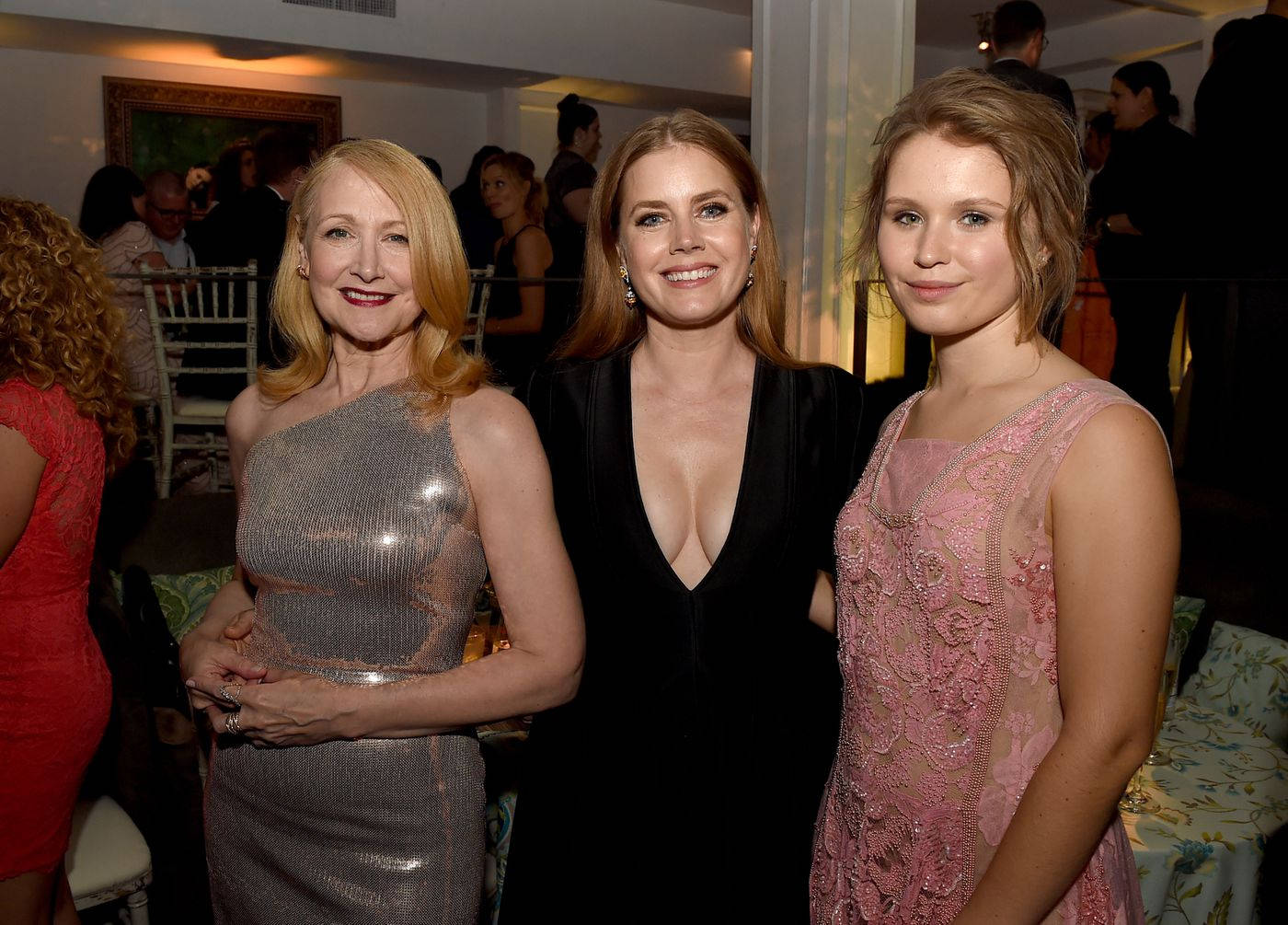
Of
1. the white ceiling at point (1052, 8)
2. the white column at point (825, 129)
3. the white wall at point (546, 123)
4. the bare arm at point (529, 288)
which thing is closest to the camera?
the white column at point (825, 129)

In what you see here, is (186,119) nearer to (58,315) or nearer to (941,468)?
(58,315)

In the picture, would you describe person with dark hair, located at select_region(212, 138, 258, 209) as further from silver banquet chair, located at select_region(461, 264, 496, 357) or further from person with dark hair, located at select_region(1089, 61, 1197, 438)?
person with dark hair, located at select_region(1089, 61, 1197, 438)

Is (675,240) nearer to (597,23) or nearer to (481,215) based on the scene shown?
(481,215)

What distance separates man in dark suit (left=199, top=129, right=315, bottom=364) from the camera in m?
4.44

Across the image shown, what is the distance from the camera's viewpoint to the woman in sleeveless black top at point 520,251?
4949 mm

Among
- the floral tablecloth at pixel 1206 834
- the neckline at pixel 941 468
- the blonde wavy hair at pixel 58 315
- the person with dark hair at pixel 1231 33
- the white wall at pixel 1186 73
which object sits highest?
the white wall at pixel 1186 73

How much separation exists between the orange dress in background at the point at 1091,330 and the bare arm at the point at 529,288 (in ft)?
8.55

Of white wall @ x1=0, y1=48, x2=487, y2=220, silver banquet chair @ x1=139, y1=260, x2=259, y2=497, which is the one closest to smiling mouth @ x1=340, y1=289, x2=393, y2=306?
silver banquet chair @ x1=139, y1=260, x2=259, y2=497

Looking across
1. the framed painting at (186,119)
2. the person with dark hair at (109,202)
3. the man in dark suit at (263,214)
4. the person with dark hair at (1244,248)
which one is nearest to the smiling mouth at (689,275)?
the person with dark hair at (1244,248)

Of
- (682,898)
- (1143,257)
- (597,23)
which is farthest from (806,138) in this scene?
(597,23)

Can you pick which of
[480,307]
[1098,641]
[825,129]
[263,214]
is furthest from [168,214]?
[1098,641]

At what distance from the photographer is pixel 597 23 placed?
30.5 ft

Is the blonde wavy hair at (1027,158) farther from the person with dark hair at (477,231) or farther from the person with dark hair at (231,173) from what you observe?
the person with dark hair at (231,173)

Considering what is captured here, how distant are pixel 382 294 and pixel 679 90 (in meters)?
9.28
